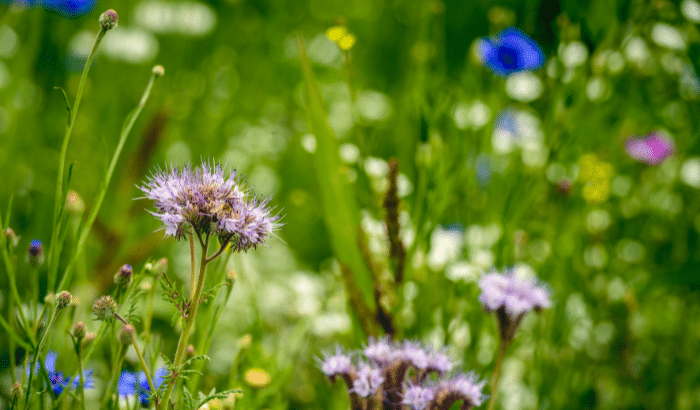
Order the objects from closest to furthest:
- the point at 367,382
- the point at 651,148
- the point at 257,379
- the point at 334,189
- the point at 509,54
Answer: the point at 367,382 → the point at 257,379 → the point at 334,189 → the point at 509,54 → the point at 651,148

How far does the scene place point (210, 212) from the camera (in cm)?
44

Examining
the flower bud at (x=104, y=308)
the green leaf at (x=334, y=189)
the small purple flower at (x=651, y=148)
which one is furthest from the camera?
the small purple flower at (x=651, y=148)

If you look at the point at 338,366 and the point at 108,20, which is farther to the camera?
the point at 338,366

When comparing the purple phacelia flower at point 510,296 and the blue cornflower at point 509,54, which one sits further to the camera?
the blue cornflower at point 509,54

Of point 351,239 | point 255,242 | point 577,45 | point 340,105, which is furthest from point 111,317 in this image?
point 340,105

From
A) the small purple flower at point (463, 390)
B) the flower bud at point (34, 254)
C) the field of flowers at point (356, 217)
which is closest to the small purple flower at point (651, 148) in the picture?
the field of flowers at point (356, 217)

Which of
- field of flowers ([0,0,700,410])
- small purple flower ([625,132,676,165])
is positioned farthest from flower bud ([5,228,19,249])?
small purple flower ([625,132,676,165])

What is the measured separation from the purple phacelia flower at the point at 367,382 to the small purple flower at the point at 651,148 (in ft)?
3.74

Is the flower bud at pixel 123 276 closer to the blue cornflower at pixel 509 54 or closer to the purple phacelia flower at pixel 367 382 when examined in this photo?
the purple phacelia flower at pixel 367 382

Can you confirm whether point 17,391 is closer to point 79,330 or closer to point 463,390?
point 79,330

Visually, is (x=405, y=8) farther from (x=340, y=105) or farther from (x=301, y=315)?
(x=301, y=315)

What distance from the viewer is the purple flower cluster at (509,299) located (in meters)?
0.64

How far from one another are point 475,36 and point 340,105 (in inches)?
25.9

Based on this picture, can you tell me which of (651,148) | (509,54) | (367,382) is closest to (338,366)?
(367,382)
